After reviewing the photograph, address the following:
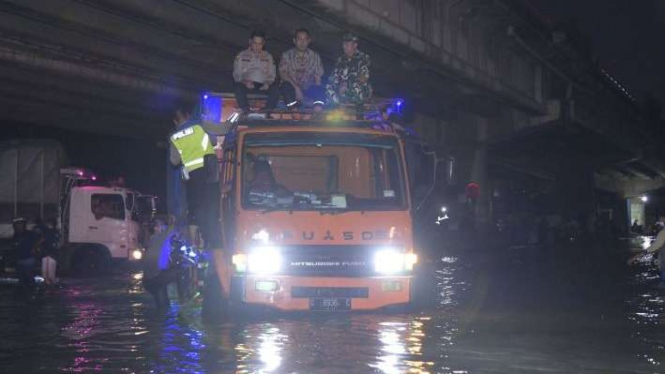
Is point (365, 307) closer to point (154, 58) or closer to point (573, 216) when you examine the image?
point (154, 58)

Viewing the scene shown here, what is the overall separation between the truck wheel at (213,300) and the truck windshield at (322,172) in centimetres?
127

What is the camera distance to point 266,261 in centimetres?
1118

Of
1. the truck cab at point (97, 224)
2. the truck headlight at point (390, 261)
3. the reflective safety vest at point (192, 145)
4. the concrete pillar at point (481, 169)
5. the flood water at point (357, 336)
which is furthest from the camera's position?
the concrete pillar at point (481, 169)

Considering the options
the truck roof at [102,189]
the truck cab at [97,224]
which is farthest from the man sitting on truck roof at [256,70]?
the truck roof at [102,189]

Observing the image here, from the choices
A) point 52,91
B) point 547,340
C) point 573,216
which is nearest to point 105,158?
point 52,91

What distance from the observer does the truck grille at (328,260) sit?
36.7 ft

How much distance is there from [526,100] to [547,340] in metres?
23.0

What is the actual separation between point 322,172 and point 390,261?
1632mm

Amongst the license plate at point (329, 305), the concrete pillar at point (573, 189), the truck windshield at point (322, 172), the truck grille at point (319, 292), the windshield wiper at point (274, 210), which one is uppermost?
the concrete pillar at point (573, 189)

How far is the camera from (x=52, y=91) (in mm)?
28281

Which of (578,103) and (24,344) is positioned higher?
(578,103)

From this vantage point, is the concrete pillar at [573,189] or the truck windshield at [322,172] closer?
the truck windshield at [322,172]

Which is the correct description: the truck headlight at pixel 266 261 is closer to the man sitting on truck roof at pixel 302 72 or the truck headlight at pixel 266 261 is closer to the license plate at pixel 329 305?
the license plate at pixel 329 305

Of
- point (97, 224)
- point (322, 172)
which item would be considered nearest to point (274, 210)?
point (322, 172)
